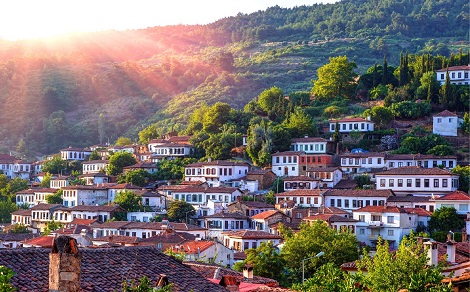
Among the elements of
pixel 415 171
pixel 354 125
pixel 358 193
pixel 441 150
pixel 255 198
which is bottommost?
pixel 255 198

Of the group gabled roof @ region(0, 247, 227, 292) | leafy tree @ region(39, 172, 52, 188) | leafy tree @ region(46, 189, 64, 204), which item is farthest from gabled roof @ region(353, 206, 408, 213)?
gabled roof @ region(0, 247, 227, 292)

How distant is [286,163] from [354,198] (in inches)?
520

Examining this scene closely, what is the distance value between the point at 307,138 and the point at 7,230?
28.6m

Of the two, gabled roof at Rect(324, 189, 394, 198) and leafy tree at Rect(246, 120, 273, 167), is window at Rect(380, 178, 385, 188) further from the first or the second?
leafy tree at Rect(246, 120, 273, 167)

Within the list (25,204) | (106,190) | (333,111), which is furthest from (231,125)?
(25,204)

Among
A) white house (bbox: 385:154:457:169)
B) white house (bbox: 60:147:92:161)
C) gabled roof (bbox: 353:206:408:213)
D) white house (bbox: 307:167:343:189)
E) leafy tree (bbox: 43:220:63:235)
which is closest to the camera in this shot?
gabled roof (bbox: 353:206:408:213)

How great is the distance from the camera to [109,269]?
16.4 metres

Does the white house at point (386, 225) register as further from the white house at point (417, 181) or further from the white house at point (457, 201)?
the white house at point (417, 181)

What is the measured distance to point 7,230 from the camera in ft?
241

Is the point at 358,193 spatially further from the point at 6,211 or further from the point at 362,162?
the point at 6,211

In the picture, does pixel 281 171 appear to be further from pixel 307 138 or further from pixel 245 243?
pixel 245 243

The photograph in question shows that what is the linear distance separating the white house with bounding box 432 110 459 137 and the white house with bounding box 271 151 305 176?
1307cm

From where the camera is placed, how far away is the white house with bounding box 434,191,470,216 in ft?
213

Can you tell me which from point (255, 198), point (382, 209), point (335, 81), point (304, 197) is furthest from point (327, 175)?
point (335, 81)
